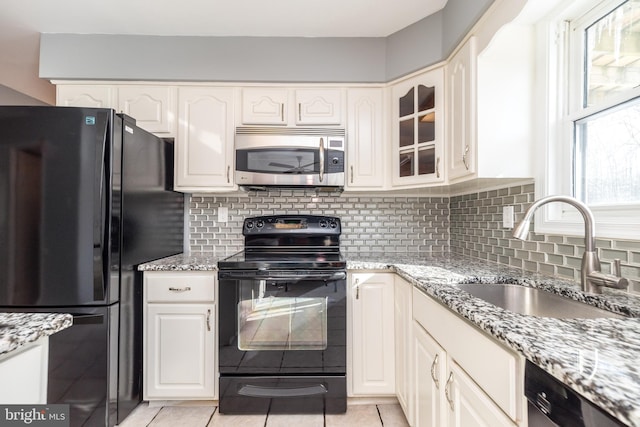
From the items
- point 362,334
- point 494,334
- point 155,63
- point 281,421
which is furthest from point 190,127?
point 494,334

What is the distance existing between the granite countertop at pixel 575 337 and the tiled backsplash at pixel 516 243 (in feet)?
0.30

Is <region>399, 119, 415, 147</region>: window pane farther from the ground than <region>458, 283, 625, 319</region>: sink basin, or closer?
farther from the ground

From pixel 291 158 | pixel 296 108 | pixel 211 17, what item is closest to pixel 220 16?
pixel 211 17

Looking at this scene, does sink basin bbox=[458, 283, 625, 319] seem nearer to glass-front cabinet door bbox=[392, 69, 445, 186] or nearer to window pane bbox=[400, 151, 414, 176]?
glass-front cabinet door bbox=[392, 69, 445, 186]

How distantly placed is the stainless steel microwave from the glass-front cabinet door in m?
0.40

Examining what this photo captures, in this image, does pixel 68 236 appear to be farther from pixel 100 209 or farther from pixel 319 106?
pixel 319 106

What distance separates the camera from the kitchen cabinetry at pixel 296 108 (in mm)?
2184

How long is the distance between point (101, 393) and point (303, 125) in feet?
6.29

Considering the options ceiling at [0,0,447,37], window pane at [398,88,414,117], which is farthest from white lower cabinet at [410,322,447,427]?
ceiling at [0,0,447,37]

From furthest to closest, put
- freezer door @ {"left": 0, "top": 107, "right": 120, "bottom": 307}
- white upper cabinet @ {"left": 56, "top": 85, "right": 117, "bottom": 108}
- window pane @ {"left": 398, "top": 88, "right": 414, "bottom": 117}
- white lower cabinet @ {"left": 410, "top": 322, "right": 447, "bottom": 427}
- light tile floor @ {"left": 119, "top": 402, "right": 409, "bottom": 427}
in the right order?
white upper cabinet @ {"left": 56, "top": 85, "right": 117, "bottom": 108} < window pane @ {"left": 398, "top": 88, "right": 414, "bottom": 117} < light tile floor @ {"left": 119, "top": 402, "right": 409, "bottom": 427} < freezer door @ {"left": 0, "top": 107, "right": 120, "bottom": 307} < white lower cabinet @ {"left": 410, "top": 322, "right": 447, "bottom": 427}

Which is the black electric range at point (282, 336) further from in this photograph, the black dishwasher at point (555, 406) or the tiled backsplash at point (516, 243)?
the black dishwasher at point (555, 406)

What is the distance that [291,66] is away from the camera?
7.06ft

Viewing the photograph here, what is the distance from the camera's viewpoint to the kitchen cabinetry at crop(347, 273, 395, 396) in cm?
188

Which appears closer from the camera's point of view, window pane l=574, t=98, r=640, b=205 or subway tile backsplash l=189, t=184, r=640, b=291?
window pane l=574, t=98, r=640, b=205
